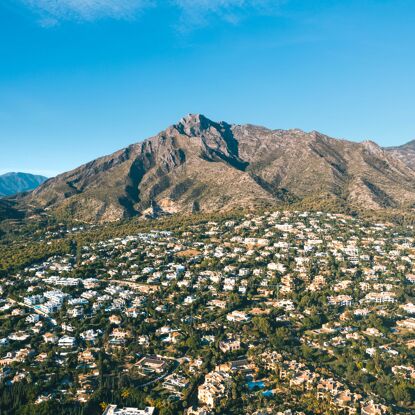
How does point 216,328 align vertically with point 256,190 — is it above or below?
below

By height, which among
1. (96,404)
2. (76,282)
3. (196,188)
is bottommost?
(96,404)

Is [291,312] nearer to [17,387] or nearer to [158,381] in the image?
[158,381]

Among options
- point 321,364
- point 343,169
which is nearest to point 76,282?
point 321,364

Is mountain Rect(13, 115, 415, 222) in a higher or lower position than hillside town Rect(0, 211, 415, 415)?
higher

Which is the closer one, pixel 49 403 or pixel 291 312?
pixel 49 403

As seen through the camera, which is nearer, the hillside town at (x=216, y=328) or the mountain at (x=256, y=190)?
the hillside town at (x=216, y=328)

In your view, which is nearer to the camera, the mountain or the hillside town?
the hillside town

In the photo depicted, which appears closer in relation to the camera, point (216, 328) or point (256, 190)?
point (216, 328)

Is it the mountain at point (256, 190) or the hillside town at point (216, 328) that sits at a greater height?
the mountain at point (256, 190)
